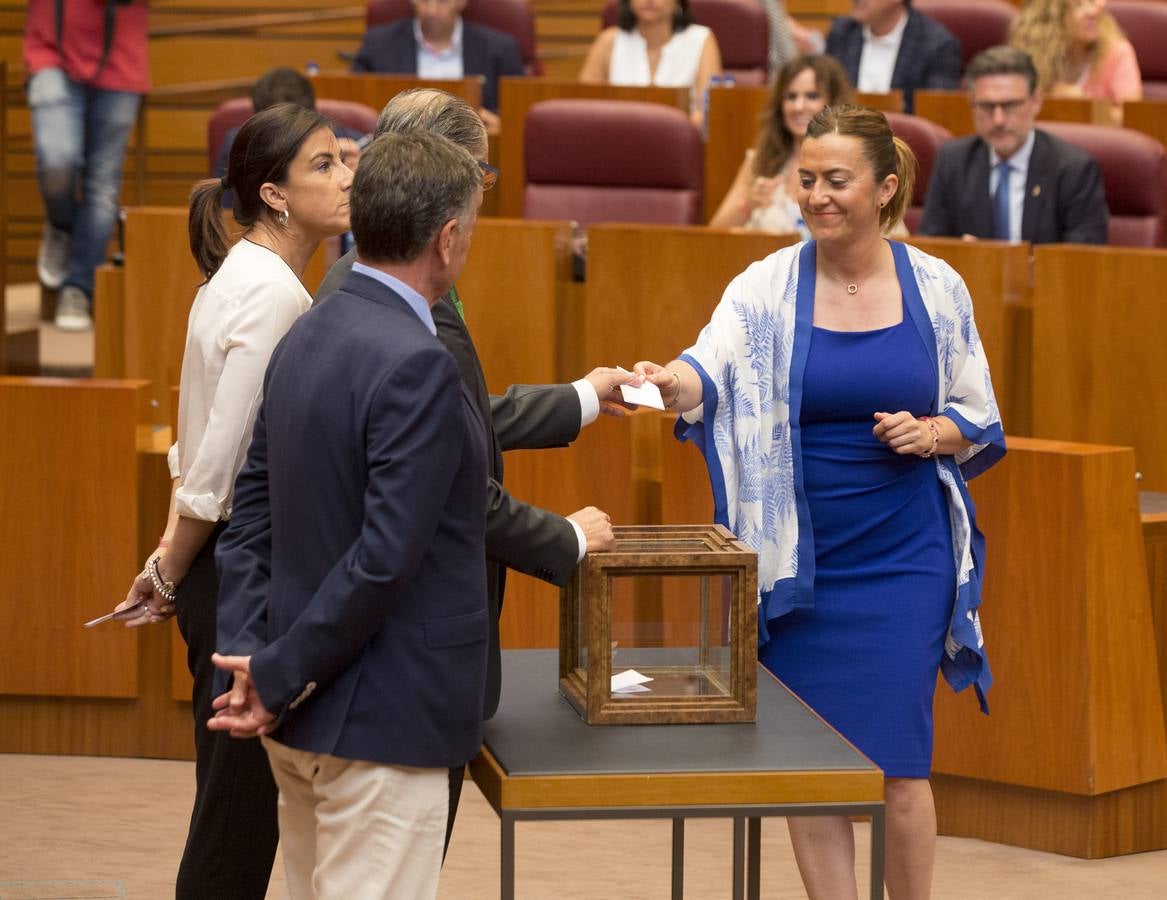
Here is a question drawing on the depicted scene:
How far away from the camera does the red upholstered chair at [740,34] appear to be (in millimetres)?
5816

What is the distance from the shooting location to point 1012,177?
395 cm

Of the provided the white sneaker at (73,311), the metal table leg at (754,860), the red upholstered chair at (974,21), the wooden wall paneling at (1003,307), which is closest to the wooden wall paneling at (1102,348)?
the wooden wall paneling at (1003,307)

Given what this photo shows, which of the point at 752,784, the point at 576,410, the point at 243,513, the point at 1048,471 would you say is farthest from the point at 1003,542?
the point at 243,513

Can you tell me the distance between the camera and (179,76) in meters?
6.71

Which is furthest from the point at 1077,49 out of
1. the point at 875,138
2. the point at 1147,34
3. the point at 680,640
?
the point at 680,640

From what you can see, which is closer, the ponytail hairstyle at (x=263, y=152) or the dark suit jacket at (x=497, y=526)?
the dark suit jacket at (x=497, y=526)

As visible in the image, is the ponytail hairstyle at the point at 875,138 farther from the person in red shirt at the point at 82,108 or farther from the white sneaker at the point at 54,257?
the white sneaker at the point at 54,257

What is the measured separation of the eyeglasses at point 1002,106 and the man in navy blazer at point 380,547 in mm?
2667

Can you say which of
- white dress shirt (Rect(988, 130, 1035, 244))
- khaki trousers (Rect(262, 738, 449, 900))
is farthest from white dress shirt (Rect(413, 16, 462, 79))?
khaki trousers (Rect(262, 738, 449, 900))

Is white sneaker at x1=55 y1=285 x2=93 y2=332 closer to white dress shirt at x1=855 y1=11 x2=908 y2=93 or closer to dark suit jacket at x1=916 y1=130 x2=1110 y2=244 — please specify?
white dress shirt at x1=855 y1=11 x2=908 y2=93

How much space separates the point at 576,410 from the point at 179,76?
5247 mm

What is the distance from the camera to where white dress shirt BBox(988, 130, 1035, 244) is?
3934mm

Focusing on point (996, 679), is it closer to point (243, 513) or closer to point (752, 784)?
point (752, 784)

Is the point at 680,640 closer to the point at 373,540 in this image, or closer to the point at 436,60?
the point at 373,540
